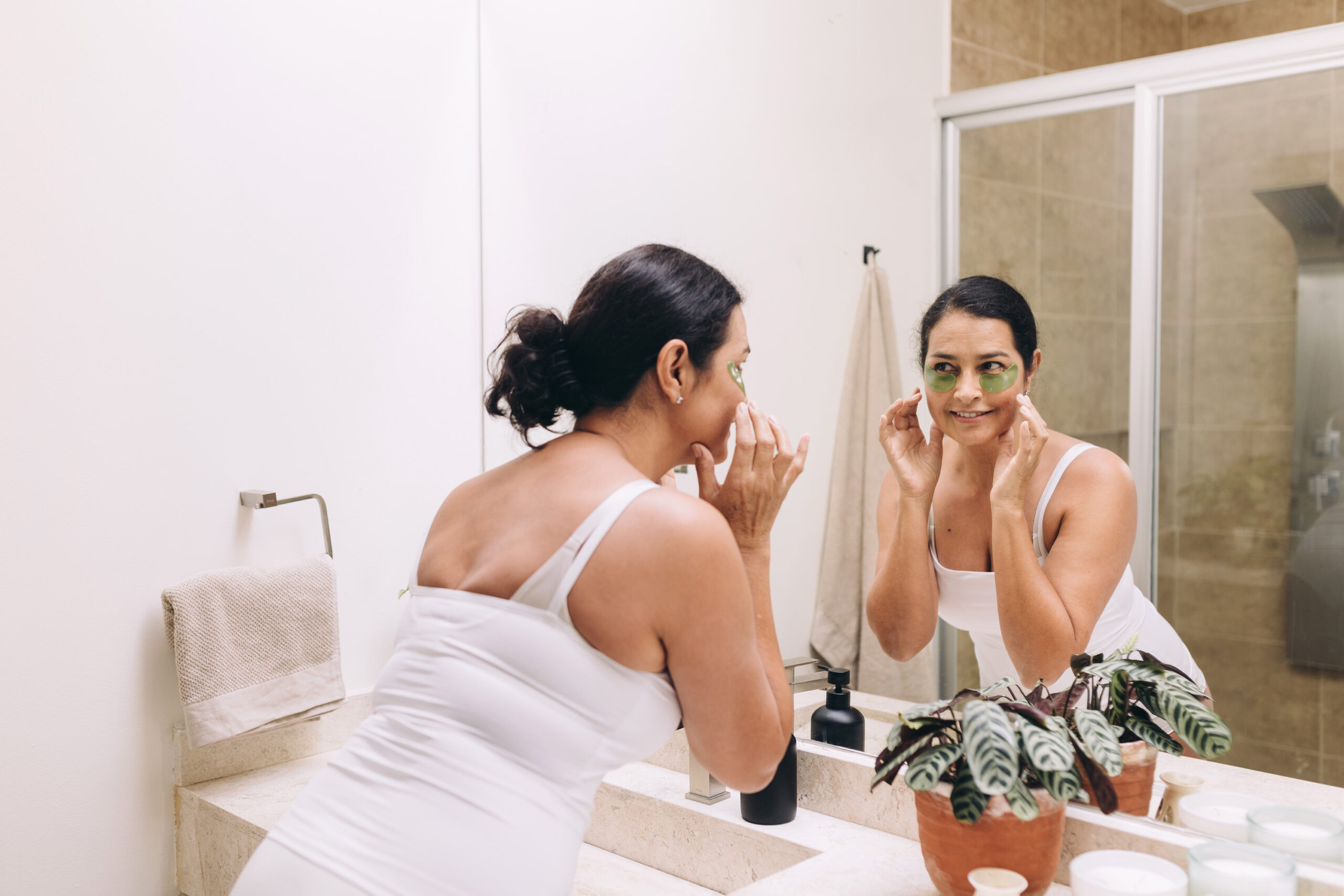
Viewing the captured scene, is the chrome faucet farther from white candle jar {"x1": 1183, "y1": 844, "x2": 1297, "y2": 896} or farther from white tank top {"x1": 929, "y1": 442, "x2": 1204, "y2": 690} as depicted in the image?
white candle jar {"x1": 1183, "y1": 844, "x2": 1297, "y2": 896}

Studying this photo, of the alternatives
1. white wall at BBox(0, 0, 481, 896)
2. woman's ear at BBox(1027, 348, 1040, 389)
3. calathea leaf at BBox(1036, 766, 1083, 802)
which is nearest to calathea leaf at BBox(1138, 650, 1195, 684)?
calathea leaf at BBox(1036, 766, 1083, 802)

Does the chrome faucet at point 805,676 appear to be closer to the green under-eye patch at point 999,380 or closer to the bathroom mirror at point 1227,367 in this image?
the bathroom mirror at point 1227,367

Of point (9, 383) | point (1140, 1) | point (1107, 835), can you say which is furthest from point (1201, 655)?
point (9, 383)

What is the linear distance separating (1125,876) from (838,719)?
17.4 inches

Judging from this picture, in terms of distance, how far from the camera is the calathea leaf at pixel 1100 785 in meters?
1.04

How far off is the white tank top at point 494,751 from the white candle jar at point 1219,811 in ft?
2.09

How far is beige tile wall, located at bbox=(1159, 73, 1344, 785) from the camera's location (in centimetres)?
110

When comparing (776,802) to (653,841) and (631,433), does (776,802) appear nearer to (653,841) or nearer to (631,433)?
(653,841)

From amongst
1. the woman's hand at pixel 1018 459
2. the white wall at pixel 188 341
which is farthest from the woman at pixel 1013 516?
the white wall at pixel 188 341

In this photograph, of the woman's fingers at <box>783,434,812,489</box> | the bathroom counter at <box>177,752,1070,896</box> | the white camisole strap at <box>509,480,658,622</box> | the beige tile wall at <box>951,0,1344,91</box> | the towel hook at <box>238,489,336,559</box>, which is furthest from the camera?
the towel hook at <box>238,489,336,559</box>

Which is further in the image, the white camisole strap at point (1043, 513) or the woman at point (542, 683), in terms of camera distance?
the white camisole strap at point (1043, 513)

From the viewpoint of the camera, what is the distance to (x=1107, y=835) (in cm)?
104

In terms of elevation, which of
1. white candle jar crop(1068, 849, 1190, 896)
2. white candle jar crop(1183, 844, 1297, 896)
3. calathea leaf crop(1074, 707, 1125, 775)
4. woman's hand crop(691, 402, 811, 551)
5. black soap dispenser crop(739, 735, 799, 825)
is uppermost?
woman's hand crop(691, 402, 811, 551)

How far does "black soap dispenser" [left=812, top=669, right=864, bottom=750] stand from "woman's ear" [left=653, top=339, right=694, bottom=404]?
2.00ft
